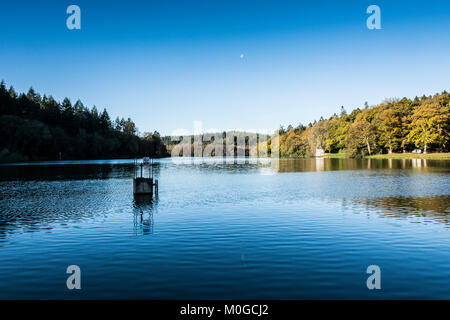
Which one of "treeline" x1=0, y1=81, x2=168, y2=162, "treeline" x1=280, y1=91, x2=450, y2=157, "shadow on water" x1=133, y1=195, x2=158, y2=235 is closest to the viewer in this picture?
"shadow on water" x1=133, y1=195, x2=158, y2=235

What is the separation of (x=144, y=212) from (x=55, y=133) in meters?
120

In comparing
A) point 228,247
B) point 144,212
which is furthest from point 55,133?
point 228,247

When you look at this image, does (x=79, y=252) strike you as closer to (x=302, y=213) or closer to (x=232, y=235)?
Result: (x=232, y=235)

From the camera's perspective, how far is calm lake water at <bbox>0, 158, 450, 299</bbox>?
403 inches

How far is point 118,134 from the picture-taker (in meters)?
177

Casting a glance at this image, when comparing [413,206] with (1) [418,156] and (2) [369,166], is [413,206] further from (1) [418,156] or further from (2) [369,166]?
(1) [418,156]

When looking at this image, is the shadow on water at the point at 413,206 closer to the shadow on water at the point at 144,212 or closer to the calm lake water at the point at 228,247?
the calm lake water at the point at 228,247

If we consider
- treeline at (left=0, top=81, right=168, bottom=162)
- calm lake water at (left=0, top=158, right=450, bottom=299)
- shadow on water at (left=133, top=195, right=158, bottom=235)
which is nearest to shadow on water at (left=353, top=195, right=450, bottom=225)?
calm lake water at (left=0, top=158, right=450, bottom=299)

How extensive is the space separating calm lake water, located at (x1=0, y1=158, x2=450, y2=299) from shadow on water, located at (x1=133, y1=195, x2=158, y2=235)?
117 mm

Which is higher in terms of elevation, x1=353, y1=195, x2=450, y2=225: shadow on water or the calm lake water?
x1=353, y1=195, x2=450, y2=225: shadow on water

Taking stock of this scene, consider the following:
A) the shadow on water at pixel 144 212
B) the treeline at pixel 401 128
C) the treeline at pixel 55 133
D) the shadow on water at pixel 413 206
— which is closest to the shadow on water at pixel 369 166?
the treeline at pixel 401 128

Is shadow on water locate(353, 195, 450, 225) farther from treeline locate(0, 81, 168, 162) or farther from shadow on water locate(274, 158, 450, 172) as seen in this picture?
treeline locate(0, 81, 168, 162)
